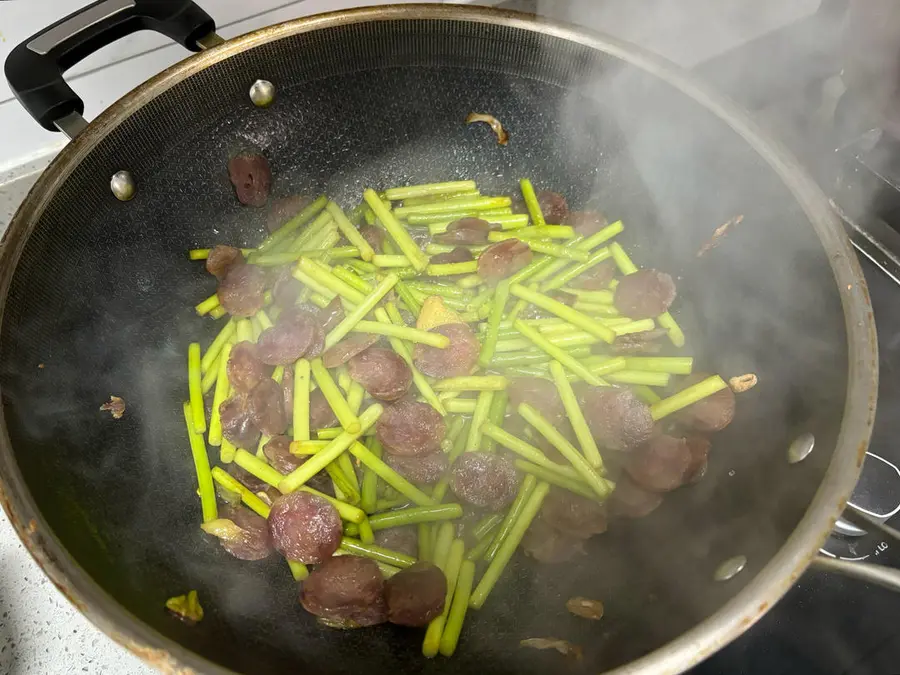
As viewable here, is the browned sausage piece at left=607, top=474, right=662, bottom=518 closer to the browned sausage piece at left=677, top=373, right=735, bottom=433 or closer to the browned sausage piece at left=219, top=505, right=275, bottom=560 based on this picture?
the browned sausage piece at left=677, top=373, right=735, bottom=433

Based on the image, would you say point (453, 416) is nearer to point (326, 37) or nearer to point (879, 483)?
point (326, 37)

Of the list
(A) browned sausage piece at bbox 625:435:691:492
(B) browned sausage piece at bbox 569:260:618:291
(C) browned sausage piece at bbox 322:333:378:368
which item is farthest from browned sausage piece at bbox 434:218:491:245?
(A) browned sausage piece at bbox 625:435:691:492

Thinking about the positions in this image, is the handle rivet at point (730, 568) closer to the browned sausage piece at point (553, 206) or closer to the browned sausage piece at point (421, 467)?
the browned sausage piece at point (421, 467)

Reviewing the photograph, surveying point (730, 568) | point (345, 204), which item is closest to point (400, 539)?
point (730, 568)

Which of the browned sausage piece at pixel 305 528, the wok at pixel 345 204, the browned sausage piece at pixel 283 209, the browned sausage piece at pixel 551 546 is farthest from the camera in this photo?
the browned sausage piece at pixel 283 209

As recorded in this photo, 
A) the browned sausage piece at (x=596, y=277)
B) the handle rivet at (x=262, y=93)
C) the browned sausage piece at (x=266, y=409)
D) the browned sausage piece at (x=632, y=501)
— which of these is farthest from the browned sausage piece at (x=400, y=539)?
the handle rivet at (x=262, y=93)

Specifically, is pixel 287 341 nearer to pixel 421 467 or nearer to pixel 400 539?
pixel 421 467

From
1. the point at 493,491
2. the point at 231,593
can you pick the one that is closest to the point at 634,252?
the point at 493,491
